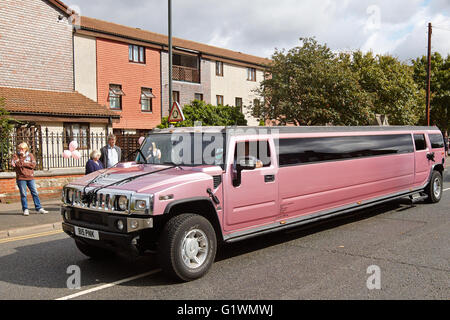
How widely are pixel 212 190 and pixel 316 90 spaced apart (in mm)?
17426

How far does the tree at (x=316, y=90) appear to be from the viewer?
2117 cm

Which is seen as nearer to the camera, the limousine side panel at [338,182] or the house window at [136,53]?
the limousine side panel at [338,182]

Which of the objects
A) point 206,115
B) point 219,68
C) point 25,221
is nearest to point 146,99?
point 219,68

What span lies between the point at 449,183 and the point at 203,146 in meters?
13.2

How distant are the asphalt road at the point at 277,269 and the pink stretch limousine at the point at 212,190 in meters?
0.39

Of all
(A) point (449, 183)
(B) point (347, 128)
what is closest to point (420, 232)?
(B) point (347, 128)

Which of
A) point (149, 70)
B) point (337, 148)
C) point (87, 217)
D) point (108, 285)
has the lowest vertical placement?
point (108, 285)

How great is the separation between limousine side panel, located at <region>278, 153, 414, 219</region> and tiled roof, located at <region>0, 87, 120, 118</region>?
621 inches

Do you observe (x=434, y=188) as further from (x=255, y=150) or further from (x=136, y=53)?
(x=136, y=53)

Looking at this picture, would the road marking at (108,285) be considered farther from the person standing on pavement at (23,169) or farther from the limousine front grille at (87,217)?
the person standing on pavement at (23,169)

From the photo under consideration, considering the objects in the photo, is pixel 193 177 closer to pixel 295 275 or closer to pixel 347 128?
pixel 295 275

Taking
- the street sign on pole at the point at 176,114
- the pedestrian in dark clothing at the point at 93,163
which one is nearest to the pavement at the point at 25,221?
the pedestrian in dark clothing at the point at 93,163

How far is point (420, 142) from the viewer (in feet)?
33.1

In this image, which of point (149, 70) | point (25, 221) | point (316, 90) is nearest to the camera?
point (25, 221)
